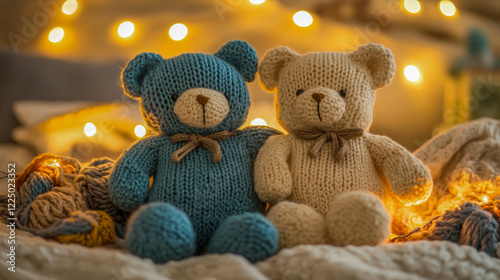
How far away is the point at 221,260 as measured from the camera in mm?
618

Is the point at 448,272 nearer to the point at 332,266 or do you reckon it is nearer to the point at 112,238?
the point at 332,266

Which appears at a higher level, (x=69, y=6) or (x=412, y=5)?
(x=69, y=6)

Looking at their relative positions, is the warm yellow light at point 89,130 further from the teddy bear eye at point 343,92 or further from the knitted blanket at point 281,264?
the teddy bear eye at point 343,92

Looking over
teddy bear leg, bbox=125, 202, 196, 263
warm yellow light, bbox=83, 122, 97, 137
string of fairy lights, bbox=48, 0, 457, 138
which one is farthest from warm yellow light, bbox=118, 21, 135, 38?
teddy bear leg, bbox=125, 202, 196, 263

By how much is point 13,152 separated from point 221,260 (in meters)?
1.18

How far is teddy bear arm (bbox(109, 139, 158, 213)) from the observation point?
31.2 inches

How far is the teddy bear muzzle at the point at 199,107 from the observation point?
0.78 metres

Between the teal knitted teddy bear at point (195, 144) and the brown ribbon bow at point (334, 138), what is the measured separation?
107mm

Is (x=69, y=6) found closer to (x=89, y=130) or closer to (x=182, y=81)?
(x=89, y=130)

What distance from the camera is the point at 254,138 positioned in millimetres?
879

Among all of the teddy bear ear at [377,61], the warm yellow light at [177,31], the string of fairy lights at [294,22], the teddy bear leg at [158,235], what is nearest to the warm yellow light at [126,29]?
the string of fairy lights at [294,22]

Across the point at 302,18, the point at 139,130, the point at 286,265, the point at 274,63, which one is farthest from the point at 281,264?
the point at 302,18

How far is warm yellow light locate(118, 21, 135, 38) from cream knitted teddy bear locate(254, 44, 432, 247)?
1388mm

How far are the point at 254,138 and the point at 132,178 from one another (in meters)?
0.25
